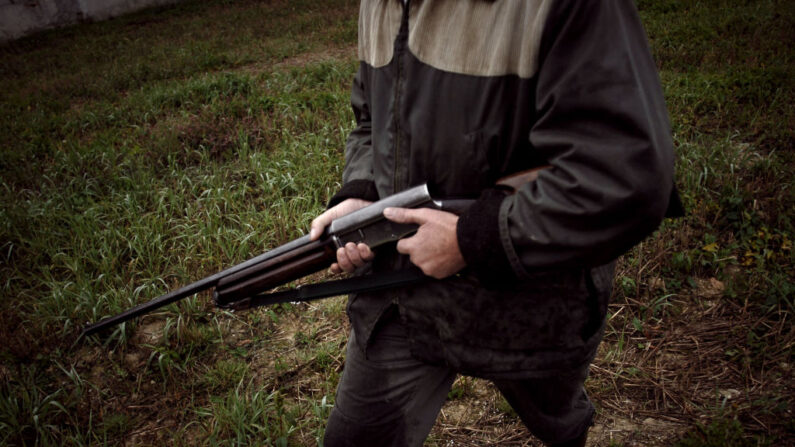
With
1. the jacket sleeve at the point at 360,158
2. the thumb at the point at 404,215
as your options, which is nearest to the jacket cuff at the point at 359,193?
the jacket sleeve at the point at 360,158

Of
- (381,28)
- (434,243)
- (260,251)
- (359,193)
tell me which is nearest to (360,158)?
(359,193)

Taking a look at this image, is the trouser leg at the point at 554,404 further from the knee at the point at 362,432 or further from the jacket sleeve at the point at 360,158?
the jacket sleeve at the point at 360,158

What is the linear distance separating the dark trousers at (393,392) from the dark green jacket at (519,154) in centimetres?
9

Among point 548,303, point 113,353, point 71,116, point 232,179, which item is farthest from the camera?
point 71,116

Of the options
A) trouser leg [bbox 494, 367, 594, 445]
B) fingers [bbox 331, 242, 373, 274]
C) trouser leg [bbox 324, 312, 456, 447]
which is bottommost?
trouser leg [bbox 494, 367, 594, 445]

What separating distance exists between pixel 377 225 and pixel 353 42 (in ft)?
27.8

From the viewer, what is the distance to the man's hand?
4.41 feet

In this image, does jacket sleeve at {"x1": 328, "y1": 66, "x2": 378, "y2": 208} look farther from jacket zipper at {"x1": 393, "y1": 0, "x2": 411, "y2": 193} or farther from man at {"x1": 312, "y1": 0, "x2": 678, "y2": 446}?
jacket zipper at {"x1": 393, "y1": 0, "x2": 411, "y2": 193}

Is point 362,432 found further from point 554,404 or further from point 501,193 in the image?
point 501,193

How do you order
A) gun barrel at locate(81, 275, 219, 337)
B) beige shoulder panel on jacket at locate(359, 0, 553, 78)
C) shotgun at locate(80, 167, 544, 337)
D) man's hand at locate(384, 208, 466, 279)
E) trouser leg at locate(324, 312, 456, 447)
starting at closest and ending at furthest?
1. beige shoulder panel on jacket at locate(359, 0, 553, 78)
2. man's hand at locate(384, 208, 466, 279)
3. shotgun at locate(80, 167, 544, 337)
4. trouser leg at locate(324, 312, 456, 447)
5. gun barrel at locate(81, 275, 219, 337)

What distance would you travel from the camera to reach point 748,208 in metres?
3.74

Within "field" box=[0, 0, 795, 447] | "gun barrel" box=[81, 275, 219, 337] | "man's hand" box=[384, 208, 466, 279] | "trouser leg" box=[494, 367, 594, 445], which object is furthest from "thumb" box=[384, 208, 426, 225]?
"field" box=[0, 0, 795, 447]

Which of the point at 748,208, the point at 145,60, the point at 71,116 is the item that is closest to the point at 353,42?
the point at 145,60

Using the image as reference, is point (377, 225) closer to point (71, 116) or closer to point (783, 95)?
point (783, 95)
